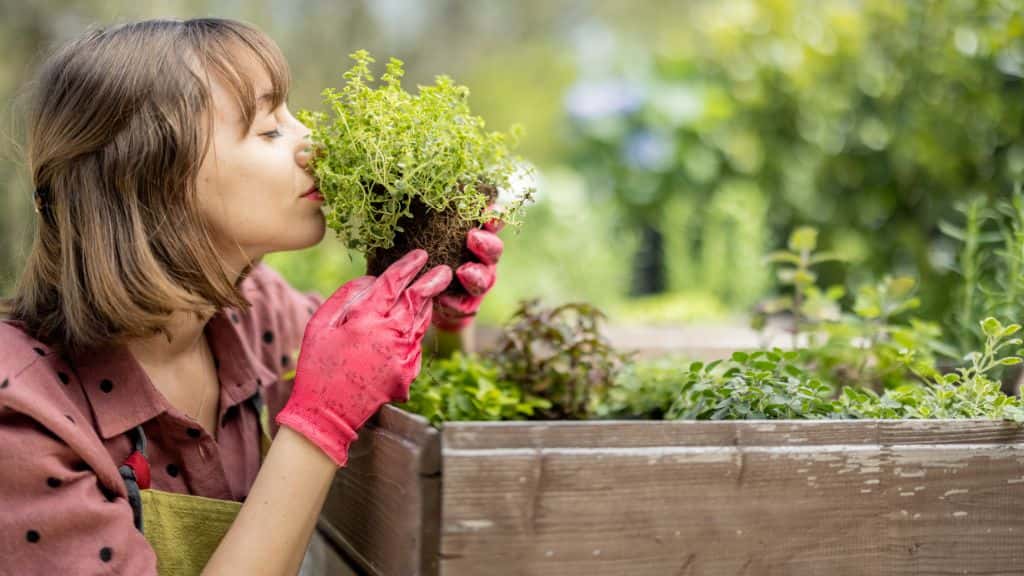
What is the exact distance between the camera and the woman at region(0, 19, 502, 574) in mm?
1287

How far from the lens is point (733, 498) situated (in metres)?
1.17

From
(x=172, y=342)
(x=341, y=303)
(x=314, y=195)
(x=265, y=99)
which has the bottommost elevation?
(x=172, y=342)

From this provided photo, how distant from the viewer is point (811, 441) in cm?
120

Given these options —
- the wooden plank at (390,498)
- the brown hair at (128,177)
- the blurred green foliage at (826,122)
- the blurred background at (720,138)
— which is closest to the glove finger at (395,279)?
the wooden plank at (390,498)

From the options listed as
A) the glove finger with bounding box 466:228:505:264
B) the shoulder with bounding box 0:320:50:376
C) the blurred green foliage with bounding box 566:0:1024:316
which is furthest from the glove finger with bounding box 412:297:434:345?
the blurred green foliage with bounding box 566:0:1024:316

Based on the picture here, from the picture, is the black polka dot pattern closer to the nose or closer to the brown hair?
the brown hair

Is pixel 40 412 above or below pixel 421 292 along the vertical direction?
below

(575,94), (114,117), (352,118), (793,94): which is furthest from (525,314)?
(575,94)

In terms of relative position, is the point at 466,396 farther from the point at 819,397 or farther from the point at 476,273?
the point at 819,397

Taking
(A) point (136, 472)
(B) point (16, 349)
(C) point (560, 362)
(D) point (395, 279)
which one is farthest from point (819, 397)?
(B) point (16, 349)

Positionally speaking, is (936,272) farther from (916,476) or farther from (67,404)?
(67,404)

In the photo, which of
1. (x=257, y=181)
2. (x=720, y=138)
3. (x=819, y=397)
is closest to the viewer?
(x=819, y=397)

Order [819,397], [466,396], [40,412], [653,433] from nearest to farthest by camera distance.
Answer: [653,433]
[40,412]
[819,397]
[466,396]

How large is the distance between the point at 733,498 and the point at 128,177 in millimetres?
981
